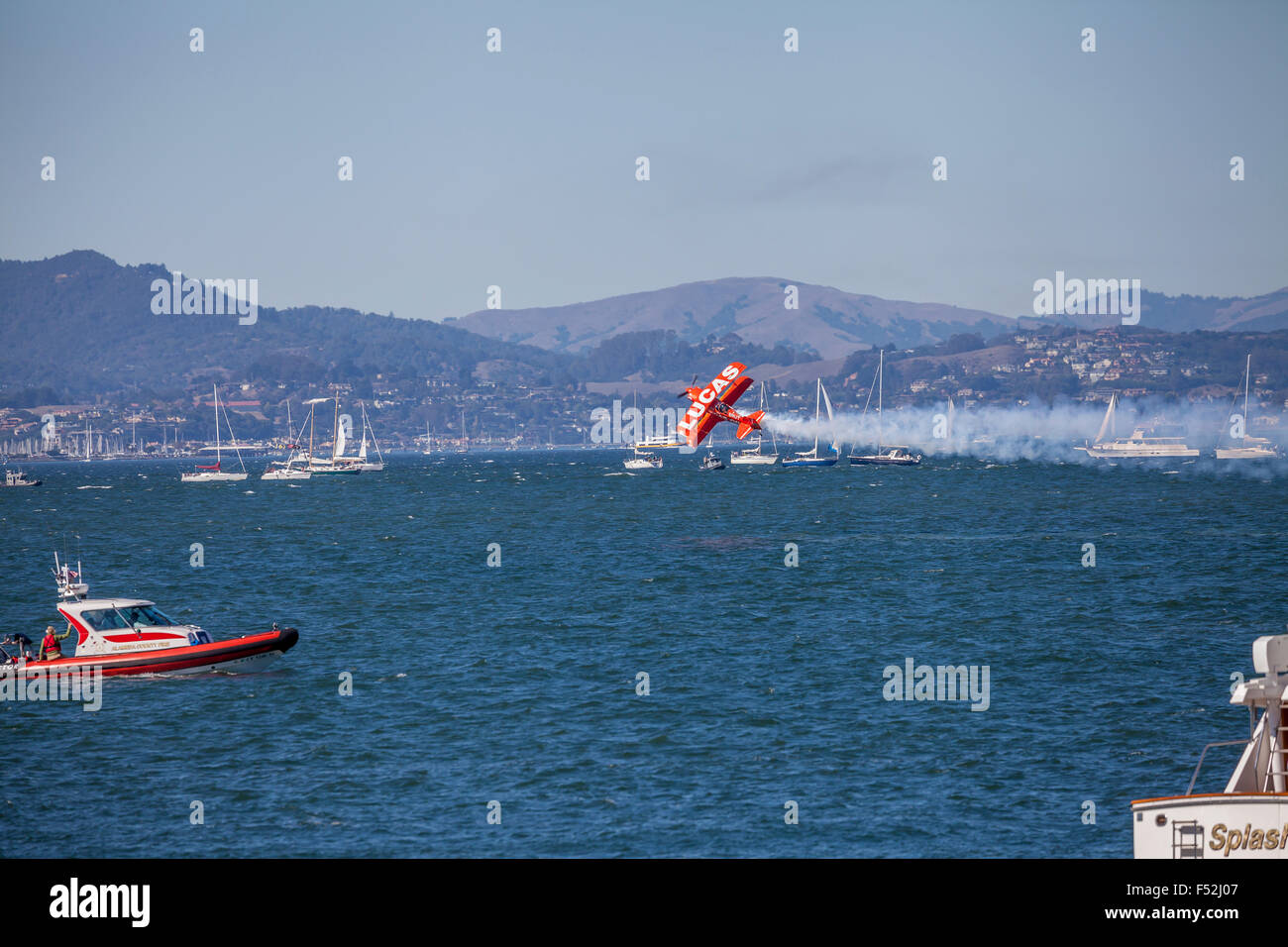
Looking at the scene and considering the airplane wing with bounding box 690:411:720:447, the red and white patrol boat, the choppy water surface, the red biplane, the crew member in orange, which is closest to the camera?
the choppy water surface

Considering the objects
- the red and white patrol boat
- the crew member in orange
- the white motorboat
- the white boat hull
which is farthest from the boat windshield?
the white boat hull

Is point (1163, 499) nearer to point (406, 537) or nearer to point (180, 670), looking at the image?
point (406, 537)

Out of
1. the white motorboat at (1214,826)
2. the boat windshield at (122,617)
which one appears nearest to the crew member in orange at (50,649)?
the boat windshield at (122,617)

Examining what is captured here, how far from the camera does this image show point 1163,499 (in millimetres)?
158625

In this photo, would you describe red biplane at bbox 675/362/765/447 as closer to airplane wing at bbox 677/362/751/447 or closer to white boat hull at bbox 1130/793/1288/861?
airplane wing at bbox 677/362/751/447

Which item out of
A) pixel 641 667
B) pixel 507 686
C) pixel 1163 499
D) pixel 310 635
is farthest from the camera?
pixel 1163 499

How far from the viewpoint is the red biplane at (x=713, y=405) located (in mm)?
93731

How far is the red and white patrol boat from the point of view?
47.6 meters

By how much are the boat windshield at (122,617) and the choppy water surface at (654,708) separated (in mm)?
2259

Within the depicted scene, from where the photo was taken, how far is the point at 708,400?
94.5 meters

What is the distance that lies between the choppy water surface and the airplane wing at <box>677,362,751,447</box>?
10.1 meters
